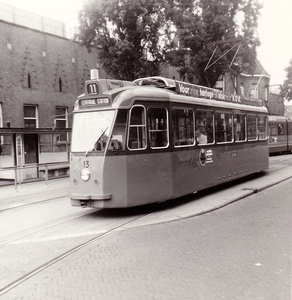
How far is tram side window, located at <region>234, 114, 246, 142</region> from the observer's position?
13.2m

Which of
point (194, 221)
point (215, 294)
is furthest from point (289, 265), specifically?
point (194, 221)

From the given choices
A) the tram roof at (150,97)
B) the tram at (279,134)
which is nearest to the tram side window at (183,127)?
the tram roof at (150,97)

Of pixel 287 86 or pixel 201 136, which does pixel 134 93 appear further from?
pixel 287 86

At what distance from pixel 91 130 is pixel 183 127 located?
255 centimetres

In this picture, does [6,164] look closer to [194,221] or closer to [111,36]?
[111,36]

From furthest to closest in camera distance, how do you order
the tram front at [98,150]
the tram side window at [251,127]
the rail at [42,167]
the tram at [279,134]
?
the tram at [279,134]
the rail at [42,167]
the tram side window at [251,127]
the tram front at [98,150]

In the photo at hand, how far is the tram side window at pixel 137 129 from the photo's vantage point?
8562 mm

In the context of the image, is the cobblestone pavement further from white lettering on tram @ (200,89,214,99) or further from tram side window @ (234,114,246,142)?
tram side window @ (234,114,246,142)

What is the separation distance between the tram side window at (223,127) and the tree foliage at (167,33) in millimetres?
6391

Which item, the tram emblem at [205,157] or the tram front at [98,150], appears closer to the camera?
the tram front at [98,150]

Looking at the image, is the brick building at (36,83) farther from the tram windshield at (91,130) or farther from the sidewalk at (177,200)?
the tram windshield at (91,130)

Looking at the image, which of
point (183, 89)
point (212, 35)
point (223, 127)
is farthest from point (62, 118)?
point (183, 89)

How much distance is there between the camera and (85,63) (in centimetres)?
2498

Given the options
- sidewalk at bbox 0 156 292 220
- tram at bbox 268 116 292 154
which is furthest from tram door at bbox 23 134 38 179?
tram at bbox 268 116 292 154
